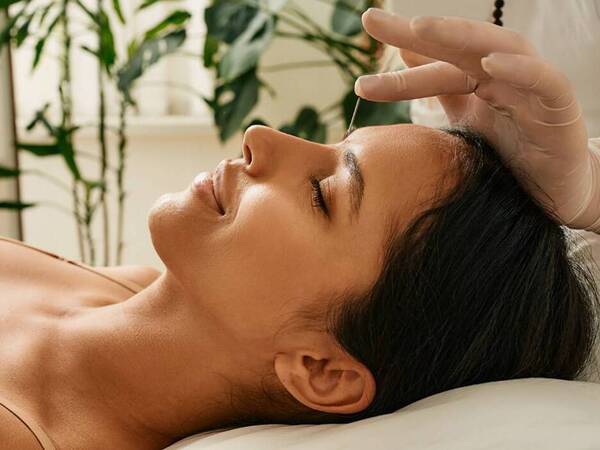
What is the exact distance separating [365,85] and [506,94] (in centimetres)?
18

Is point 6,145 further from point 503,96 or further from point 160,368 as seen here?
point 503,96

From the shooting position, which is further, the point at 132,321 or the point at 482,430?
the point at 132,321

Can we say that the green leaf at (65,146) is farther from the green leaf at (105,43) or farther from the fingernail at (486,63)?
the fingernail at (486,63)

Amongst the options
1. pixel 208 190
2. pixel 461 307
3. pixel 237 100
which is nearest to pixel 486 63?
pixel 461 307

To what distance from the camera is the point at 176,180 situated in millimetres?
3242

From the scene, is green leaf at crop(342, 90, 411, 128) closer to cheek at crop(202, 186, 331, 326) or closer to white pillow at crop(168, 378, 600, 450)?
cheek at crop(202, 186, 331, 326)

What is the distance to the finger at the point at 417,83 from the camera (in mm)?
1231

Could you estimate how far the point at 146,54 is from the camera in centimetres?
256

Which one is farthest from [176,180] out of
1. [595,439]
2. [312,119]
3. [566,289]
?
[595,439]

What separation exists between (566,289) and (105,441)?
614mm

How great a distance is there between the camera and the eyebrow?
1.13m

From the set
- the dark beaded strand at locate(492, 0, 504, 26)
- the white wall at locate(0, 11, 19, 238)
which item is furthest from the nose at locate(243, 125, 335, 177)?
the white wall at locate(0, 11, 19, 238)

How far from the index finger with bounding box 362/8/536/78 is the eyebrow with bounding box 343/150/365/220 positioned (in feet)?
0.52

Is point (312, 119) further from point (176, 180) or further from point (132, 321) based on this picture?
point (132, 321)
